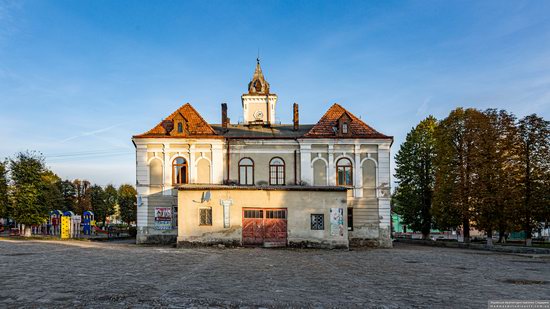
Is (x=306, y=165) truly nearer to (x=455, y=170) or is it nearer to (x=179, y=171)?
(x=179, y=171)

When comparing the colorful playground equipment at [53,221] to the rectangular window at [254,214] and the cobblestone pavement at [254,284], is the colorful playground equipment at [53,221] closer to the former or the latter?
the rectangular window at [254,214]

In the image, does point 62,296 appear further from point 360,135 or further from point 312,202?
point 360,135

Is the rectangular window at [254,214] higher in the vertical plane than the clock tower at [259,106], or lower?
lower

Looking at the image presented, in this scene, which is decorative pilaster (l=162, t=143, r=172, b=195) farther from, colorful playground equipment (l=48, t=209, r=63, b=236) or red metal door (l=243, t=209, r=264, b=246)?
colorful playground equipment (l=48, t=209, r=63, b=236)

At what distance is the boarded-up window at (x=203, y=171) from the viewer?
3241cm

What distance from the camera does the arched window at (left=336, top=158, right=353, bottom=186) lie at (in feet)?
107

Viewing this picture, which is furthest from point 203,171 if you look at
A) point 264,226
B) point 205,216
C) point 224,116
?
point 264,226

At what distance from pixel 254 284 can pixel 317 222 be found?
16478 mm

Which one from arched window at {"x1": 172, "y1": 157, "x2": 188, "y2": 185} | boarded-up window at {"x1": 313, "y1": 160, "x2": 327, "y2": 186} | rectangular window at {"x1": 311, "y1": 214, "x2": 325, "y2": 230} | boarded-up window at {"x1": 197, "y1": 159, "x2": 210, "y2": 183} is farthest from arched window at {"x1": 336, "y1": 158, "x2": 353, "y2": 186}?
arched window at {"x1": 172, "y1": 157, "x2": 188, "y2": 185}

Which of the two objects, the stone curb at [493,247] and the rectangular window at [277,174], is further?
the rectangular window at [277,174]

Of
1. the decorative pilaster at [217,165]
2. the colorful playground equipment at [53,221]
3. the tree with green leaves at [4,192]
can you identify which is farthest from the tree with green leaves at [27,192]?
the decorative pilaster at [217,165]

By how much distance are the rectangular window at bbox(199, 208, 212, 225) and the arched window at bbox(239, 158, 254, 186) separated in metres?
5.35

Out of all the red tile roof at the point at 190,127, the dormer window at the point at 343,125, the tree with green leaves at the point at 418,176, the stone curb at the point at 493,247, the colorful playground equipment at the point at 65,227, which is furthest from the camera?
the tree with green leaves at the point at 418,176

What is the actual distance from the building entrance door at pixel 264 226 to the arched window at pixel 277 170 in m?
4.98
